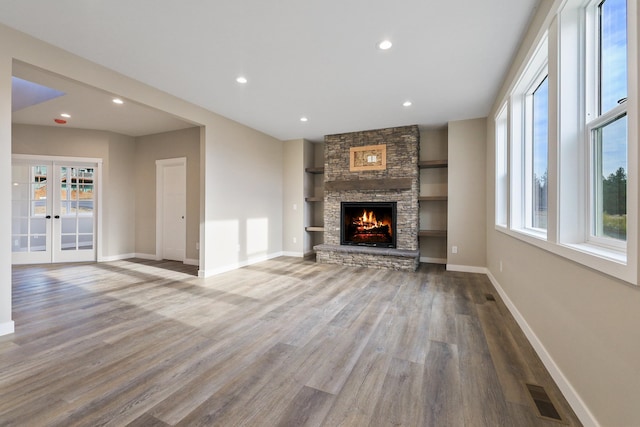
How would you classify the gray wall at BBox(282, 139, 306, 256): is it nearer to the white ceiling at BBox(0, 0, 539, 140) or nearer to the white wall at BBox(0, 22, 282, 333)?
the white wall at BBox(0, 22, 282, 333)

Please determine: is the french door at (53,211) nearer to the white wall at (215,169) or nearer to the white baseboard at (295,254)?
the white wall at (215,169)

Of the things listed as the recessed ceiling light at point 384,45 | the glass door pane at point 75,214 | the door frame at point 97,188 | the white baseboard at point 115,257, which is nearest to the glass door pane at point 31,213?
the glass door pane at point 75,214

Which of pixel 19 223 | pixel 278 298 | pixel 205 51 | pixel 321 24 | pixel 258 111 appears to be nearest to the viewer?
pixel 321 24

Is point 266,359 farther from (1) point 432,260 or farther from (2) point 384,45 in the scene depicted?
(1) point 432,260

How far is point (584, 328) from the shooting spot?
1467 mm

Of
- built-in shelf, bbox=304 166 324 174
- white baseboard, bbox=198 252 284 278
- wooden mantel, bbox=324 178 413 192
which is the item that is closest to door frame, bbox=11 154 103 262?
white baseboard, bbox=198 252 284 278

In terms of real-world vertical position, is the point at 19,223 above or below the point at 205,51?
below

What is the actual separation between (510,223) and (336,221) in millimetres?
3309

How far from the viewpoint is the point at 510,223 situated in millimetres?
3109

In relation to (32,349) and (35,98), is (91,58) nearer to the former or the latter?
(35,98)

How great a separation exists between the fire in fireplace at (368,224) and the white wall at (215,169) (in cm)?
159

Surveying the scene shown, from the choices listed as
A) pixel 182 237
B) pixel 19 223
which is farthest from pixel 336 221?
pixel 19 223

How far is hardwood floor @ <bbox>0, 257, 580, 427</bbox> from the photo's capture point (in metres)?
1.51

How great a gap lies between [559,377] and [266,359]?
1.90 meters
